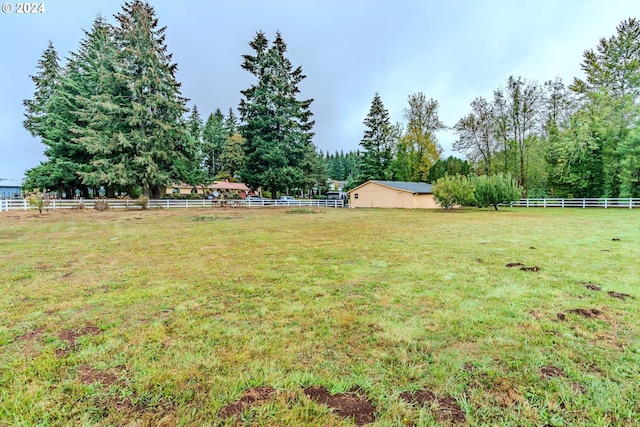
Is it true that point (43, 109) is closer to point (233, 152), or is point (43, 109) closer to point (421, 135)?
point (233, 152)

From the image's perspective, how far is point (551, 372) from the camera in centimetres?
199

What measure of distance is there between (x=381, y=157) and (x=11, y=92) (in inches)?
1467

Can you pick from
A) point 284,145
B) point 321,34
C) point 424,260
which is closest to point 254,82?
point 284,145

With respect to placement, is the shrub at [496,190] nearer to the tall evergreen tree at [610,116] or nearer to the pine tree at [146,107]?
the tall evergreen tree at [610,116]

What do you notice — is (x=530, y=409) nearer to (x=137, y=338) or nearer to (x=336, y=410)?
(x=336, y=410)

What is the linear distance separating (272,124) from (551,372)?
95.7 feet

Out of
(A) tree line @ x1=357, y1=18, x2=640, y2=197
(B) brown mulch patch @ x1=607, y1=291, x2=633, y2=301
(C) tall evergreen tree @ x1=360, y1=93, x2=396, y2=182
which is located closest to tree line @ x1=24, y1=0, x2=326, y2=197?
(C) tall evergreen tree @ x1=360, y1=93, x2=396, y2=182

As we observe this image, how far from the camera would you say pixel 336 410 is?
1667mm

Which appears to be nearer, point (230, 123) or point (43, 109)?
point (43, 109)

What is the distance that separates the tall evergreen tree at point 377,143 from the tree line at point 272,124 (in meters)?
2.77

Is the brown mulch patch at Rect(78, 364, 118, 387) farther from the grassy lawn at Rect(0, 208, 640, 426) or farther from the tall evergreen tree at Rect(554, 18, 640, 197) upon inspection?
the tall evergreen tree at Rect(554, 18, 640, 197)

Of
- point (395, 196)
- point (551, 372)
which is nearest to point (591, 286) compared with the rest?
point (551, 372)

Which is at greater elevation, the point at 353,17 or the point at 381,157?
the point at 353,17

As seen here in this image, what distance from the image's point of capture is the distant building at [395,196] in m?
25.5
